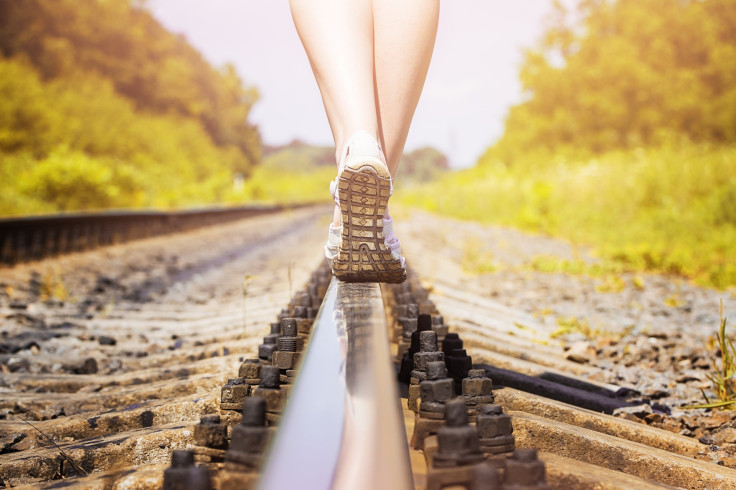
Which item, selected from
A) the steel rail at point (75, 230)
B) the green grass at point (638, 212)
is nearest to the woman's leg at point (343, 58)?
the green grass at point (638, 212)

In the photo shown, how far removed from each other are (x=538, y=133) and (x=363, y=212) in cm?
2568

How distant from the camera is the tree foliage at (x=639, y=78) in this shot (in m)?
21.0

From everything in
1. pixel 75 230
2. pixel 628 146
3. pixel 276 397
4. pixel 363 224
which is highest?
pixel 628 146

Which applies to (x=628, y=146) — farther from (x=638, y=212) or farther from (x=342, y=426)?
(x=342, y=426)

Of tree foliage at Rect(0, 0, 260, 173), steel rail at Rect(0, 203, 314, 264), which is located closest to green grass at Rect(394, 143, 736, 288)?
steel rail at Rect(0, 203, 314, 264)

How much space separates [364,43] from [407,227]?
7349mm

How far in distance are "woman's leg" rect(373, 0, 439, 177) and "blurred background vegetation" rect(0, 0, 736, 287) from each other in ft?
13.2

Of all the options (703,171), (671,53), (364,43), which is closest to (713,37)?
(671,53)

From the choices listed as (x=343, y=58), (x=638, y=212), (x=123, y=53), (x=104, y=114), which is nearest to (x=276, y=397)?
(x=343, y=58)

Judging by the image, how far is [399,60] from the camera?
190 centimetres

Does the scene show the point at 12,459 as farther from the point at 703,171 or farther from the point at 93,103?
the point at 93,103

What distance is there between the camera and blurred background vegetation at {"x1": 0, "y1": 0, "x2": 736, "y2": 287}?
9.24 meters

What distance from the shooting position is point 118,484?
946 mm

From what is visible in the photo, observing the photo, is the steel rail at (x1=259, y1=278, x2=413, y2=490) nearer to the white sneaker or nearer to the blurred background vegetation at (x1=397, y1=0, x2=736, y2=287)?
A: the white sneaker
